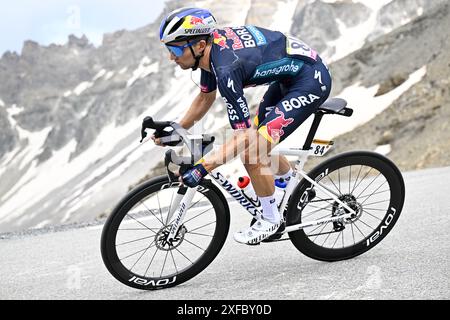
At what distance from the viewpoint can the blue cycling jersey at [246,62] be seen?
14.2 ft

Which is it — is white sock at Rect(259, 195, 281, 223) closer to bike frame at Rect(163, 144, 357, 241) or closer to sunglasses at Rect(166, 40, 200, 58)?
bike frame at Rect(163, 144, 357, 241)

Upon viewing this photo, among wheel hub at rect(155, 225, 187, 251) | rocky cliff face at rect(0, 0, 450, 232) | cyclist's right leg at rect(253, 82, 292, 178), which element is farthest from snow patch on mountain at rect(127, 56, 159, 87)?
wheel hub at rect(155, 225, 187, 251)

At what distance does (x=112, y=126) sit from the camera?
541 feet

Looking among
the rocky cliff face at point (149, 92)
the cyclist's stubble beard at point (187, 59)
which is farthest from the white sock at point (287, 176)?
the rocky cliff face at point (149, 92)

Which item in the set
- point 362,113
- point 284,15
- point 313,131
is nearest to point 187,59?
point 313,131

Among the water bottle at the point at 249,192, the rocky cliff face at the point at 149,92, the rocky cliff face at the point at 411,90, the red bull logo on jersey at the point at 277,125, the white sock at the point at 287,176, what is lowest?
the water bottle at the point at 249,192

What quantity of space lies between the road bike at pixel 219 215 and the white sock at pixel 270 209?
103 millimetres

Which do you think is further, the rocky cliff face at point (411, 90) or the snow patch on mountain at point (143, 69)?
the snow patch on mountain at point (143, 69)

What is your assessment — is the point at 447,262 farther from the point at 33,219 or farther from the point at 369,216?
the point at 33,219

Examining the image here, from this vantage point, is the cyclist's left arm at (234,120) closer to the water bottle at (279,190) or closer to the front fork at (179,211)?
the front fork at (179,211)

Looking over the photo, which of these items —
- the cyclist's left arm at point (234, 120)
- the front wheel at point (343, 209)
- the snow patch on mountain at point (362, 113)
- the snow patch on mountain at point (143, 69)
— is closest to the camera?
the cyclist's left arm at point (234, 120)

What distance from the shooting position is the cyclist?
14.4ft

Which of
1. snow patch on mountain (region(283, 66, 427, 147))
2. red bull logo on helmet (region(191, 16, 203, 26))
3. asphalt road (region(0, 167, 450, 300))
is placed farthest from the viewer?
snow patch on mountain (region(283, 66, 427, 147))

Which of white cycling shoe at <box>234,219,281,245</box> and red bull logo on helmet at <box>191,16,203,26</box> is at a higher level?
red bull logo on helmet at <box>191,16,203,26</box>
